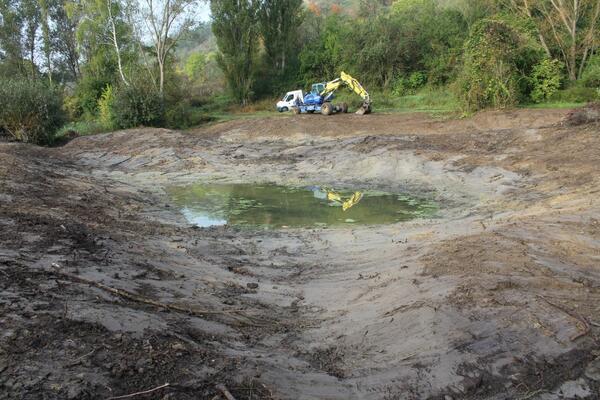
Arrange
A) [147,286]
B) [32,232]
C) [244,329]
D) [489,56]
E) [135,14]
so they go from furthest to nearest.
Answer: [135,14]
[489,56]
[32,232]
[147,286]
[244,329]

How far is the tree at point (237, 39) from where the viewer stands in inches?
1604

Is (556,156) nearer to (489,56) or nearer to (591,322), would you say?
(489,56)

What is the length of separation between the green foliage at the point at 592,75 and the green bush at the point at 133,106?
2356cm

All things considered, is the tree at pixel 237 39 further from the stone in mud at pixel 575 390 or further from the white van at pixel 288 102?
the stone in mud at pixel 575 390

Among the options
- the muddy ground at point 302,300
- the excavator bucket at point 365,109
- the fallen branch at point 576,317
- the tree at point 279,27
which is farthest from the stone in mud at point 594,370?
the tree at point 279,27

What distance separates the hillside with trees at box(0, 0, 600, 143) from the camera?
80.7ft

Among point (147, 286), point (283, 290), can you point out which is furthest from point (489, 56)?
point (147, 286)

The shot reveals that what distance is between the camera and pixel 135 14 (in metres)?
37.6

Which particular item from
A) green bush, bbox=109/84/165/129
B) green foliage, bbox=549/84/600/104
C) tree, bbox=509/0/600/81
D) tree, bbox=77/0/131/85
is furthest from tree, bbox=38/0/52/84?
green foliage, bbox=549/84/600/104

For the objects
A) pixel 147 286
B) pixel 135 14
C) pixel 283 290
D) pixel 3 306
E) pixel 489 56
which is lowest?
pixel 283 290

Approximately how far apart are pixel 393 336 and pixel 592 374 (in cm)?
181

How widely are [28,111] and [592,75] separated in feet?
94.8

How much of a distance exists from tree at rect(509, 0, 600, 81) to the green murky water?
1728 cm

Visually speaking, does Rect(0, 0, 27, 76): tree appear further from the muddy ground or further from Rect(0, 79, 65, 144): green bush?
the muddy ground
